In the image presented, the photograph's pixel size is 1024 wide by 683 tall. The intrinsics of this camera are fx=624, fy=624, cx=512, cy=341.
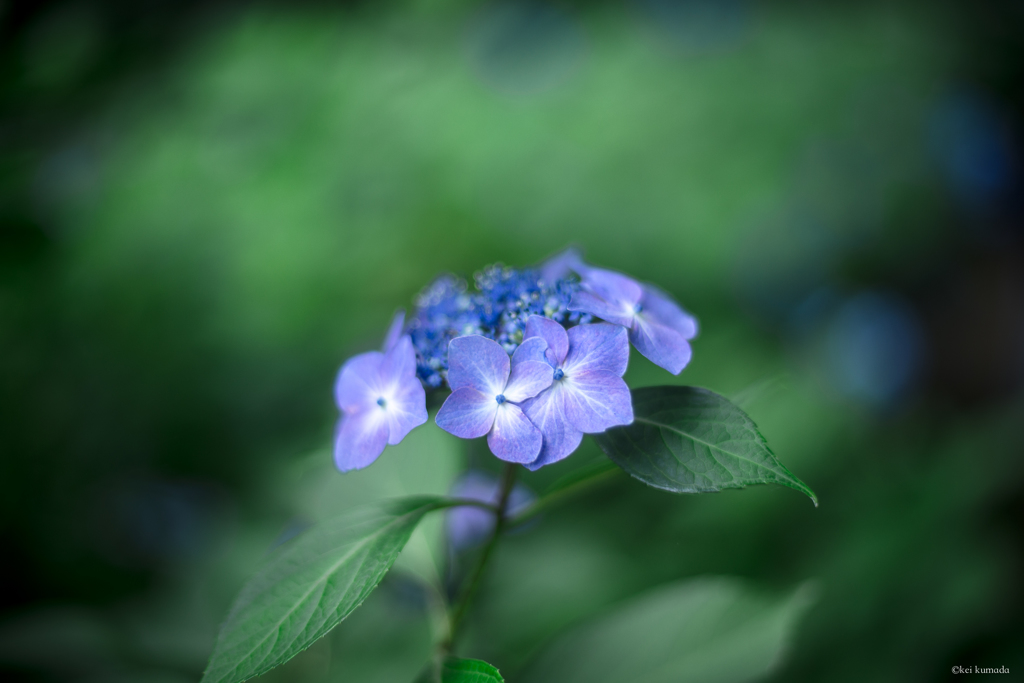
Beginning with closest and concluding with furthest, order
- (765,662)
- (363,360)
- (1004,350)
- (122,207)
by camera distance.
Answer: (363,360)
(765,662)
(122,207)
(1004,350)

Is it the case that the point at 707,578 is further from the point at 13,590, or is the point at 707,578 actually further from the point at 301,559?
the point at 13,590

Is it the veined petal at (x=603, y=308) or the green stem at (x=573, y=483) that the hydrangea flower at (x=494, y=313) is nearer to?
the veined petal at (x=603, y=308)

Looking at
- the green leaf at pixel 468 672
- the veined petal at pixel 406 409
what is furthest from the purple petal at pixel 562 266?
the green leaf at pixel 468 672

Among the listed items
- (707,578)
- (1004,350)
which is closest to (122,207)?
(707,578)

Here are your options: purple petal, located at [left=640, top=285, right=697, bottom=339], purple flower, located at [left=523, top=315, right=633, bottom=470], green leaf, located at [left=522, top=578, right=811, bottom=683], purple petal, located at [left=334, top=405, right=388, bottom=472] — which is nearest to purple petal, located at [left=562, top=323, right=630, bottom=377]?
purple flower, located at [left=523, top=315, right=633, bottom=470]

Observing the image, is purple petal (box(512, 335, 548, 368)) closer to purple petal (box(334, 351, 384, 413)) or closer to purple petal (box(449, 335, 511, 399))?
purple petal (box(449, 335, 511, 399))

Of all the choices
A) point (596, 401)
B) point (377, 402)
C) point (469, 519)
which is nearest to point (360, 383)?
point (377, 402)
